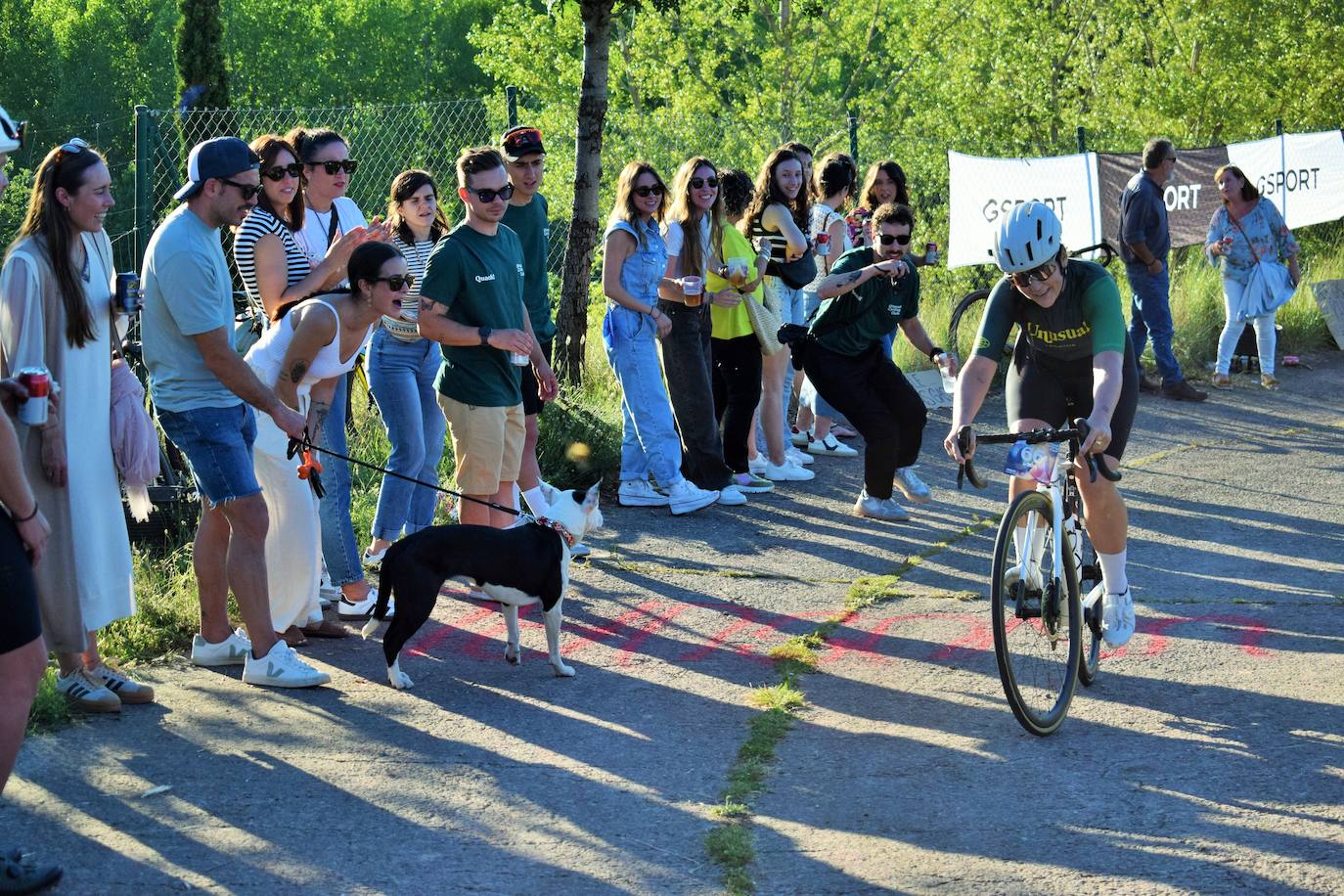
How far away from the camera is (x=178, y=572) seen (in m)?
6.98

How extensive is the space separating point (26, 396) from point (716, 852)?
240 cm

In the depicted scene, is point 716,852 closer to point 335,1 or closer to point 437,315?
point 437,315

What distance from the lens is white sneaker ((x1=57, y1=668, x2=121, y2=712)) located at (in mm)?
5316

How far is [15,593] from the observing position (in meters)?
3.80

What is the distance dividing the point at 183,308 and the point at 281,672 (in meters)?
1.41

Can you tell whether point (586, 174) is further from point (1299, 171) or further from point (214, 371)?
point (1299, 171)

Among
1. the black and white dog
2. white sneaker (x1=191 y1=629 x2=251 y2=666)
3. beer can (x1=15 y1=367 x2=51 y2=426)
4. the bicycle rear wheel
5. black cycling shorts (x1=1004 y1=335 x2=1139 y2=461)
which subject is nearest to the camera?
beer can (x1=15 y1=367 x2=51 y2=426)

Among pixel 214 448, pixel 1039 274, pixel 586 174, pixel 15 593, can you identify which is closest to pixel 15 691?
pixel 15 593

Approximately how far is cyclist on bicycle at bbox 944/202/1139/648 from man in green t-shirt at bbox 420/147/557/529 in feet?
6.71

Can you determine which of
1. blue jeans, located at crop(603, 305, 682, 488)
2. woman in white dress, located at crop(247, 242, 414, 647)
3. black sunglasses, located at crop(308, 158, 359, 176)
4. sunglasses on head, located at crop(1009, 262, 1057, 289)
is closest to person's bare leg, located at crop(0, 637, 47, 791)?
woman in white dress, located at crop(247, 242, 414, 647)

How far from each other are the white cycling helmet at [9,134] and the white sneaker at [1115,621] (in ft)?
13.6

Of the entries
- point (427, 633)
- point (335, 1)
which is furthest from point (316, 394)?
point (335, 1)

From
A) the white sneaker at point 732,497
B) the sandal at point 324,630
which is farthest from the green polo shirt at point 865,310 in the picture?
the sandal at point 324,630

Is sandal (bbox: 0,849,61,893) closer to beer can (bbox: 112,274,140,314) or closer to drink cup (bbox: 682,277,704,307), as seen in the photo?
beer can (bbox: 112,274,140,314)
